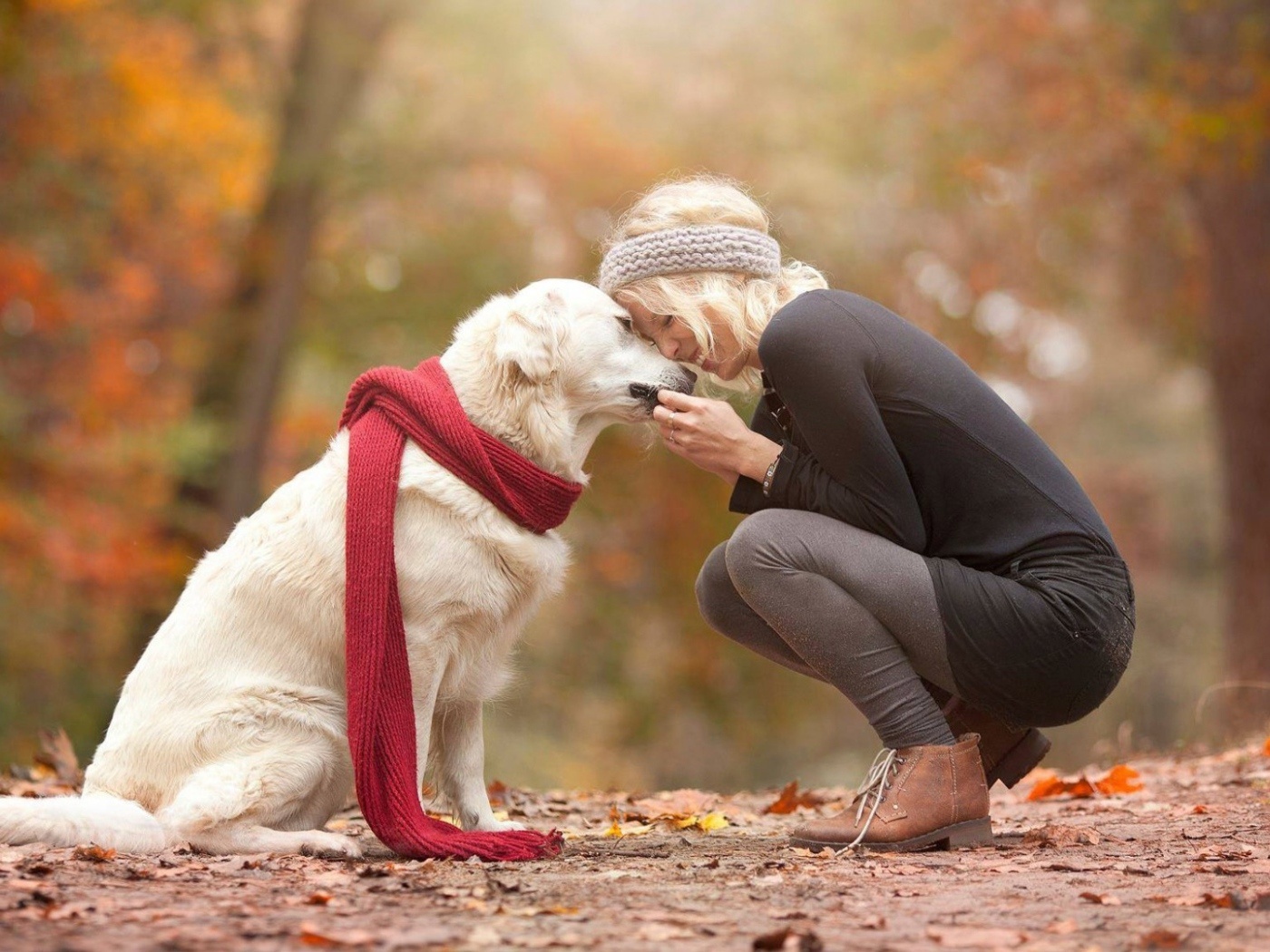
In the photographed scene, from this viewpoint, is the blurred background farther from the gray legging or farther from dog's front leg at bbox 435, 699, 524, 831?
dog's front leg at bbox 435, 699, 524, 831

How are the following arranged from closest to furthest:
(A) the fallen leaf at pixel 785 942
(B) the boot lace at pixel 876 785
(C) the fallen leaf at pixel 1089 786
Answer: (A) the fallen leaf at pixel 785 942 → (B) the boot lace at pixel 876 785 → (C) the fallen leaf at pixel 1089 786

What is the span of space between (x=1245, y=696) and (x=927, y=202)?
604cm

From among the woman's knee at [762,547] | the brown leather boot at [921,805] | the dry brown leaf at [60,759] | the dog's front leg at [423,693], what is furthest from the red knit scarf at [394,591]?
the dry brown leaf at [60,759]

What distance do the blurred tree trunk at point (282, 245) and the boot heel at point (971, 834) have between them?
8814mm

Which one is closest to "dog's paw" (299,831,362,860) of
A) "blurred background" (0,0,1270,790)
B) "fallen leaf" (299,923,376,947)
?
"fallen leaf" (299,923,376,947)

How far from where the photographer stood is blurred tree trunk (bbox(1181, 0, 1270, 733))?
8734 mm

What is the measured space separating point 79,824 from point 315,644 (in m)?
0.73

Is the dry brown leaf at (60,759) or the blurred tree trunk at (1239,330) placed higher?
the blurred tree trunk at (1239,330)

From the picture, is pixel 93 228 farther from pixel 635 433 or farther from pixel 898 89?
pixel 898 89

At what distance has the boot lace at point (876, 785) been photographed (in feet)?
11.1

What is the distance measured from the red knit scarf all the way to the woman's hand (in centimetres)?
43

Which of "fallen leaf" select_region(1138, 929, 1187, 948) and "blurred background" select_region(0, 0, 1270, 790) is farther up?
"blurred background" select_region(0, 0, 1270, 790)

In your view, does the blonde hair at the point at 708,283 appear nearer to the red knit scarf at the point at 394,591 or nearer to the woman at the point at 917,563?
the woman at the point at 917,563

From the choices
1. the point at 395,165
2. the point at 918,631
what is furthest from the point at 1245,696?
the point at 395,165
